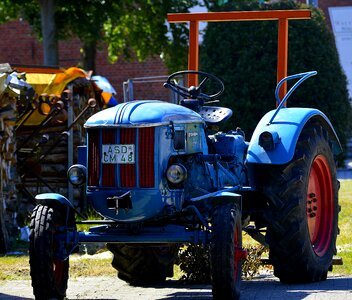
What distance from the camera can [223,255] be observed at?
8.16m

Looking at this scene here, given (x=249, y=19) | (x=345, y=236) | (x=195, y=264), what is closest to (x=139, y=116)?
(x=195, y=264)

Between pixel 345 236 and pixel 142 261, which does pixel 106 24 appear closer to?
pixel 345 236

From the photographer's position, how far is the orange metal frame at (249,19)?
1044 centimetres

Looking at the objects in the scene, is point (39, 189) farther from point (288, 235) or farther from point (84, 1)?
point (84, 1)

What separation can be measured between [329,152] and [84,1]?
17.8m

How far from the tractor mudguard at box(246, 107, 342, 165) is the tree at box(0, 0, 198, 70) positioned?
1801cm

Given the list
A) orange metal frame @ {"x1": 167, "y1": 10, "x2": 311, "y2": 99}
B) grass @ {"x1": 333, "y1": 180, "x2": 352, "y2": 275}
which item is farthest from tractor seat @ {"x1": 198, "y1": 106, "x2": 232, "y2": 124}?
grass @ {"x1": 333, "y1": 180, "x2": 352, "y2": 275}

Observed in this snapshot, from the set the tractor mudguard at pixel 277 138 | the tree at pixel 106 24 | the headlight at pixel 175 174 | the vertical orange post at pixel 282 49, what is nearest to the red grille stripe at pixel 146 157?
the headlight at pixel 175 174

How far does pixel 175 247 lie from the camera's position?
9727 mm

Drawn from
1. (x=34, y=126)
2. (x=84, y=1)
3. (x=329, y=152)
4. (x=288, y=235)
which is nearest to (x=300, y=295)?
(x=288, y=235)

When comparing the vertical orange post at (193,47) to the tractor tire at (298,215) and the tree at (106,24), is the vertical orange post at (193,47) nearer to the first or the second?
the tractor tire at (298,215)

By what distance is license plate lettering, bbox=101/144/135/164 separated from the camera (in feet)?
27.8

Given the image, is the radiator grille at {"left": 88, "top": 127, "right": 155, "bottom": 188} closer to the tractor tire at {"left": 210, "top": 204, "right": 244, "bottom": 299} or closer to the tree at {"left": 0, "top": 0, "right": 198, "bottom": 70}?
the tractor tire at {"left": 210, "top": 204, "right": 244, "bottom": 299}

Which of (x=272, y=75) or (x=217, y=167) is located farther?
(x=272, y=75)
